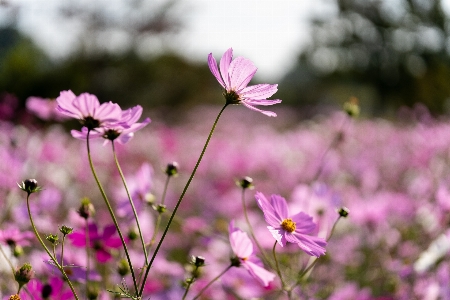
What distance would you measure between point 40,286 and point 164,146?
3027 millimetres

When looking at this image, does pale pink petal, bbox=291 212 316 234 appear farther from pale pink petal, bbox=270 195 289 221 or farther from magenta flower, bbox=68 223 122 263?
magenta flower, bbox=68 223 122 263

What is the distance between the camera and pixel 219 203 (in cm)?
269

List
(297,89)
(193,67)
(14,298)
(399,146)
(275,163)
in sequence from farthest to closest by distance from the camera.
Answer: (297,89) → (193,67) → (399,146) → (275,163) → (14,298)

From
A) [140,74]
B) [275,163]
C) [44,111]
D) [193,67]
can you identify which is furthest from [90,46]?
[44,111]

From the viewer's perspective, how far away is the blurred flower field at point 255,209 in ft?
3.92

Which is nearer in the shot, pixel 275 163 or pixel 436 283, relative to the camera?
pixel 436 283

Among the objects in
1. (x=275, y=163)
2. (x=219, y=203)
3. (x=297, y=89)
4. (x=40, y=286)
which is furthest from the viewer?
(x=297, y=89)

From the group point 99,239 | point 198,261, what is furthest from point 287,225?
point 99,239

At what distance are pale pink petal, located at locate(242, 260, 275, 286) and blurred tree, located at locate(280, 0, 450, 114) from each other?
14243 mm

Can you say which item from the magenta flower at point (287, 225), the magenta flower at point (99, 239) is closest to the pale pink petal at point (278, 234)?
the magenta flower at point (287, 225)

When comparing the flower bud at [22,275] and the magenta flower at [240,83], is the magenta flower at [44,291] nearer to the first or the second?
the flower bud at [22,275]

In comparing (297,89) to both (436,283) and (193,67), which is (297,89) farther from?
(436,283)

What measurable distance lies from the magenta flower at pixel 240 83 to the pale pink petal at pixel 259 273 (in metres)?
0.25

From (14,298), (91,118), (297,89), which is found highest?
(91,118)
